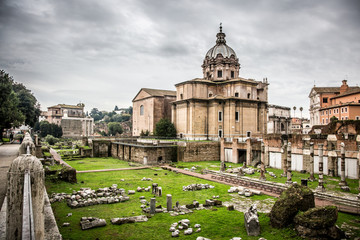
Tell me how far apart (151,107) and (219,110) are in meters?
15.3

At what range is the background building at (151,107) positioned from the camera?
49.6 metres

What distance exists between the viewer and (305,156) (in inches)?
922

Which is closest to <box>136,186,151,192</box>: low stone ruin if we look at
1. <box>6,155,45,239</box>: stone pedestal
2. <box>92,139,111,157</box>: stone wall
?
<box>6,155,45,239</box>: stone pedestal

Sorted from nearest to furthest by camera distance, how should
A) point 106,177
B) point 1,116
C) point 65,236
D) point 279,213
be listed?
point 65,236
point 279,213
point 106,177
point 1,116

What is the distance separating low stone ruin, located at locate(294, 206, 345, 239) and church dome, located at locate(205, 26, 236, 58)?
130 ft

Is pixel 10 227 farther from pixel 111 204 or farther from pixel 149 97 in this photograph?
pixel 149 97

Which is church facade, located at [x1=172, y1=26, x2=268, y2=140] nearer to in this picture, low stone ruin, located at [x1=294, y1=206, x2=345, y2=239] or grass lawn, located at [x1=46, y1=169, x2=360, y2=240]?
grass lawn, located at [x1=46, y1=169, x2=360, y2=240]

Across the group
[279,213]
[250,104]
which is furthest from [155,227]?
[250,104]

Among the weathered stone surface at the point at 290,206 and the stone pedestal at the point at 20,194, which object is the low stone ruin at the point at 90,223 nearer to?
the stone pedestal at the point at 20,194

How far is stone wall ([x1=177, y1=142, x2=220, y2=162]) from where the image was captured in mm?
32062

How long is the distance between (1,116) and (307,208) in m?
28.5

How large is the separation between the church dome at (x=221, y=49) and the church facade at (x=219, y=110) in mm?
5487

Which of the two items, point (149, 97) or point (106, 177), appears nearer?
point (106, 177)

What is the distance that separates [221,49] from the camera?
4656 cm
